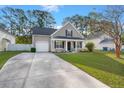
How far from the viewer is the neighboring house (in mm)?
25688

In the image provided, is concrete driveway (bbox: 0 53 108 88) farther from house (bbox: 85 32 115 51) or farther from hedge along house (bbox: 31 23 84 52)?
hedge along house (bbox: 31 23 84 52)

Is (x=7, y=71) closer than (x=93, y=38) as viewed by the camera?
Yes

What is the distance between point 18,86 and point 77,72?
9.94ft

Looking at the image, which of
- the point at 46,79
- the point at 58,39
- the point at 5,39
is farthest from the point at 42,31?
the point at 46,79

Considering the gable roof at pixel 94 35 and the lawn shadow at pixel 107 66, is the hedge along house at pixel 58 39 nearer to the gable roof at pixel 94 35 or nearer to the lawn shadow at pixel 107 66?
the gable roof at pixel 94 35

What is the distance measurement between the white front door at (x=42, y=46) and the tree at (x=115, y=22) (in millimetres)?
8042

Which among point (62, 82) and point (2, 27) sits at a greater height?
point (2, 27)

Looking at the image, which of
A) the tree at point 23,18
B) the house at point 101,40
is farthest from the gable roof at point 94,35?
the tree at point 23,18

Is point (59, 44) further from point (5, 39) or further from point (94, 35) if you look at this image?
point (5, 39)

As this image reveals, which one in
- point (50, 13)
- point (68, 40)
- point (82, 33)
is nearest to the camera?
point (50, 13)

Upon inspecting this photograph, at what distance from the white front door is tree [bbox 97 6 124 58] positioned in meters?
8.04
